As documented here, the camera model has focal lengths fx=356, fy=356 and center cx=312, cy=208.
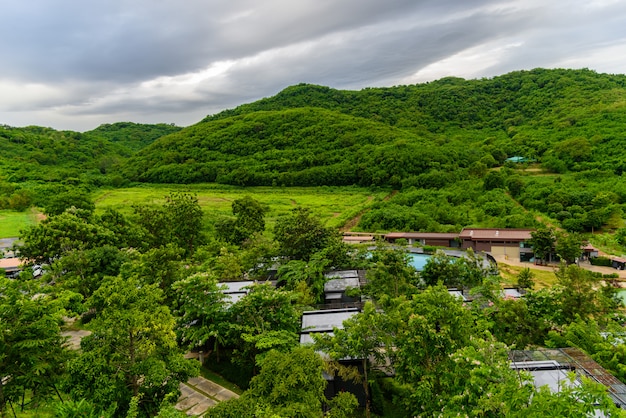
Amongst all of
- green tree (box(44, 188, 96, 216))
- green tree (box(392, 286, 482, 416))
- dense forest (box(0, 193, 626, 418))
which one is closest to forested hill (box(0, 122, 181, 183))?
green tree (box(44, 188, 96, 216))

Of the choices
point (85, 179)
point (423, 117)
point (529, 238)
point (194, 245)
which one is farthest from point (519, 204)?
point (85, 179)

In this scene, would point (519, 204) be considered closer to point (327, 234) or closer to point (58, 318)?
point (327, 234)

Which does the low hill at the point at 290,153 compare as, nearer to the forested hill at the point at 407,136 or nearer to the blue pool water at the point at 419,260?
the forested hill at the point at 407,136

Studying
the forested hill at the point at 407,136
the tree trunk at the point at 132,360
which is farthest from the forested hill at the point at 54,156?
the tree trunk at the point at 132,360

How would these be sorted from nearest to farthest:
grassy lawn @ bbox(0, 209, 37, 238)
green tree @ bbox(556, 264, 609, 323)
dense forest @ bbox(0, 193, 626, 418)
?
dense forest @ bbox(0, 193, 626, 418), green tree @ bbox(556, 264, 609, 323), grassy lawn @ bbox(0, 209, 37, 238)

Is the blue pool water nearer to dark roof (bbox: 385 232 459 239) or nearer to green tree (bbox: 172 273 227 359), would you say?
dark roof (bbox: 385 232 459 239)

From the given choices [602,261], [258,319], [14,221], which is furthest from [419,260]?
[14,221]
